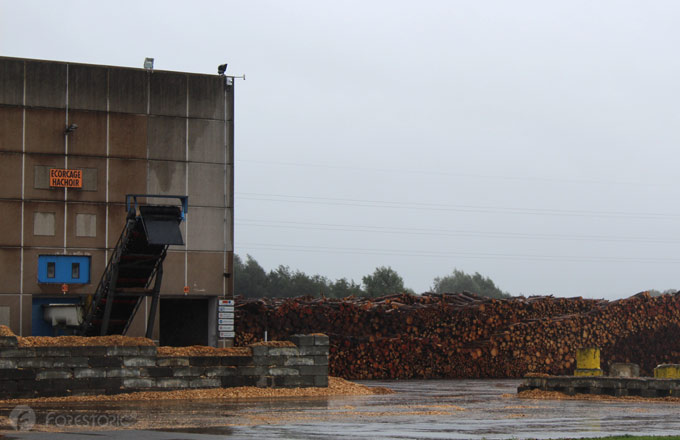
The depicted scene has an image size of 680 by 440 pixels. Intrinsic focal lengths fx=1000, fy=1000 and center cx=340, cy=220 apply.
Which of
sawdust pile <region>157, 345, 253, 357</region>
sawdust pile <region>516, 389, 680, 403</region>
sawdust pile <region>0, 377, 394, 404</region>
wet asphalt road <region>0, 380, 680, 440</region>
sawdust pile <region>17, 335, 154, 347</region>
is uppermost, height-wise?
sawdust pile <region>17, 335, 154, 347</region>

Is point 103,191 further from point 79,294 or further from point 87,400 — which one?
point 87,400

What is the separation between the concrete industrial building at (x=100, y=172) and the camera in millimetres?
30594

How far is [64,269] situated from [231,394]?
10786 mm

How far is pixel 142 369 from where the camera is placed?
22.0 meters

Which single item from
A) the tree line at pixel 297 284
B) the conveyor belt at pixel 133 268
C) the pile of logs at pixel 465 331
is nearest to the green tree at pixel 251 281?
the tree line at pixel 297 284

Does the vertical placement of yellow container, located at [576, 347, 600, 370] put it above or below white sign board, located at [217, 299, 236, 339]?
below

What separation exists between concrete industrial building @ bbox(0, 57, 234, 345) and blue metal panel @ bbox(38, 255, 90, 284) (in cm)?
3

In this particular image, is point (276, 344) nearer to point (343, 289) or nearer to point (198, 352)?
point (198, 352)

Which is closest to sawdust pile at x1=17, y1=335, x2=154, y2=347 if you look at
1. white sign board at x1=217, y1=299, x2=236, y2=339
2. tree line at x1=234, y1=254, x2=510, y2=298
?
white sign board at x1=217, y1=299, x2=236, y2=339

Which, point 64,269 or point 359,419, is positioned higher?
point 64,269

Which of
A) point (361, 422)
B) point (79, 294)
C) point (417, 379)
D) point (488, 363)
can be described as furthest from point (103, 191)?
point (361, 422)

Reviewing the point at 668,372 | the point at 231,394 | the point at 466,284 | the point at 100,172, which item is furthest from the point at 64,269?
the point at 466,284

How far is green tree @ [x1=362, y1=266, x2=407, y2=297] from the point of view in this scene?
94875 mm

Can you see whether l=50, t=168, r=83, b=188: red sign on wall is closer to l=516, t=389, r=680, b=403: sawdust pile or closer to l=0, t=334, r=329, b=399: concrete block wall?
l=0, t=334, r=329, b=399: concrete block wall
